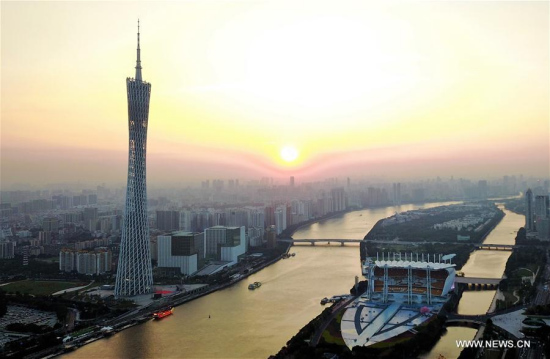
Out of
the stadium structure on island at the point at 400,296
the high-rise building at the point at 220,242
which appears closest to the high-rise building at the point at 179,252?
the high-rise building at the point at 220,242

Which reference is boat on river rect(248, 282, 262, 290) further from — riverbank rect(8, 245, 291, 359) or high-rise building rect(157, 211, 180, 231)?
high-rise building rect(157, 211, 180, 231)

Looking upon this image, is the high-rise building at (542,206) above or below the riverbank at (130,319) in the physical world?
above

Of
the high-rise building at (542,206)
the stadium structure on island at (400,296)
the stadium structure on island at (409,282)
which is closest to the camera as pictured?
the stadium structure on island at (400,296)

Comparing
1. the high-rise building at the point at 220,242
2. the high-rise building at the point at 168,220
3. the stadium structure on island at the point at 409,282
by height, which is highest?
the high-rise building at the point at 168,220

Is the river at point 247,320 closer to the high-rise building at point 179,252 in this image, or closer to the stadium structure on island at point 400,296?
the stadium structure on island at point 400,296

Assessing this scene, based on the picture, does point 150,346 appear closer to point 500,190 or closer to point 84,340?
point 84,340

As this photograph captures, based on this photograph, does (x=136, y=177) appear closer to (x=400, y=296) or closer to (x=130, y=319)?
(x=130, y=319)

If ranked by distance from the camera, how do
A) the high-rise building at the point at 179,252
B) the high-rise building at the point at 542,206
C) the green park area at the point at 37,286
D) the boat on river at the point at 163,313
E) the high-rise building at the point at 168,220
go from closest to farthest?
the boat on river at the point at 163,313 < the green park area at the point at 37,286 < the high-rise building at the point at 179,252 < the high-rise building at the point at 542,206 < the high-rise building at the point at 168,220
